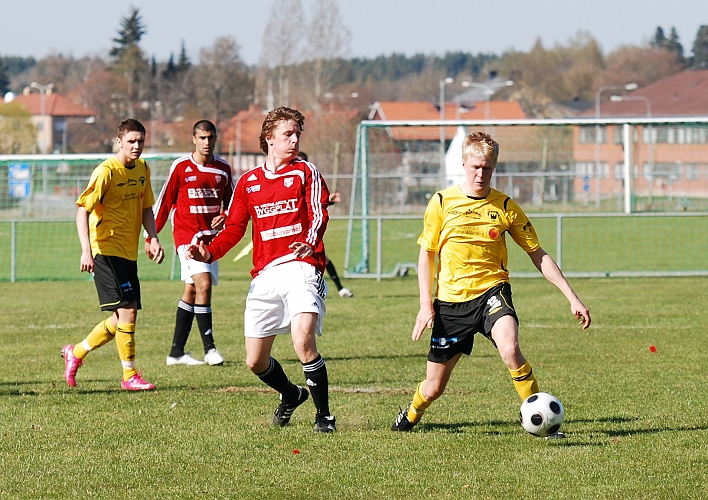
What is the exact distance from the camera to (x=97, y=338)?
28.4ft

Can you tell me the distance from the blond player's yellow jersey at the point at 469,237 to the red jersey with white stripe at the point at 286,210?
0.65m

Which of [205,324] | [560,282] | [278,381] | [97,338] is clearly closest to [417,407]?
[278,381]

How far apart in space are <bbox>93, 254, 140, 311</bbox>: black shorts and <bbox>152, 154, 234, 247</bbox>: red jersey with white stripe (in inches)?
53.4

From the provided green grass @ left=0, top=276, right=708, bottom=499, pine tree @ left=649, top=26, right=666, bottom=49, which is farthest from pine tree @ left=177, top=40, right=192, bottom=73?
green grass @ left=0, top=276, right=708, bottom=499

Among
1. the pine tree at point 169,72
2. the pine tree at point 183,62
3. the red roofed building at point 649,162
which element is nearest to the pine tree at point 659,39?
the pine tree at point 183,62

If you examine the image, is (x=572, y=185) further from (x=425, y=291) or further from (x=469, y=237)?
(x=425, y=291)

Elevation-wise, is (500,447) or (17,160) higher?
(17,160)

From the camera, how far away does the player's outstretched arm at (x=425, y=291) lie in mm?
6164

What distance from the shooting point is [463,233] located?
6.31m

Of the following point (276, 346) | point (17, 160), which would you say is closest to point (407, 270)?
point (17, 160)

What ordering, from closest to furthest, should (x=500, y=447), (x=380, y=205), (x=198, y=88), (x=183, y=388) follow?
(x=500, y=447) < (x=183, y=388) < (x=380, y=205) < (x=198, y=88)

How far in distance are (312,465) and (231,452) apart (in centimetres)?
60

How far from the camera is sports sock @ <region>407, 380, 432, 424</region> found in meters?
6.49

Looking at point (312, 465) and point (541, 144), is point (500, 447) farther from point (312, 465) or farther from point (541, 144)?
point (541, 144)
